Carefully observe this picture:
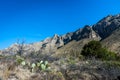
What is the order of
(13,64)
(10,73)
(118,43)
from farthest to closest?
(118,43) → (13,64) → (10,73)

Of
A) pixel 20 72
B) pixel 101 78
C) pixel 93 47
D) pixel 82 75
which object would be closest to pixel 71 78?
pixel 82 75

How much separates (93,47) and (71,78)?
22596 mm

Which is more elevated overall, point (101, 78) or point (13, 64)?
point (13, 64)

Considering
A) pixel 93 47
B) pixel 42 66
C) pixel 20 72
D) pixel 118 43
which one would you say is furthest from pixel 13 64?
pixel 118 43

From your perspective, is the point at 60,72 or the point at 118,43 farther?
the point at 118,43

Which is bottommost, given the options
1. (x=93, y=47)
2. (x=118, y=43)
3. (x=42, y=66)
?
(x=42, y=66)

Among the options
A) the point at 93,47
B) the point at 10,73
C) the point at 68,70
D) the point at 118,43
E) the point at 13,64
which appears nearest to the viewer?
the point at 10,73

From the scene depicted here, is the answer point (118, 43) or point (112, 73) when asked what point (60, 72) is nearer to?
point (112, 73)

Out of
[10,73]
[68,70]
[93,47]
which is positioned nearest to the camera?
[10,73]

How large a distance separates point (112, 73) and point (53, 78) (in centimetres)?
A: 208

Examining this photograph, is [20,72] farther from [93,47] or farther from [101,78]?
[93,47]

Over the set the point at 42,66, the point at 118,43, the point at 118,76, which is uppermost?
the point at 118,43

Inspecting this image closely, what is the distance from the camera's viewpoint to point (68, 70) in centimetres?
892

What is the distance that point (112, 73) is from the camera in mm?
8609
